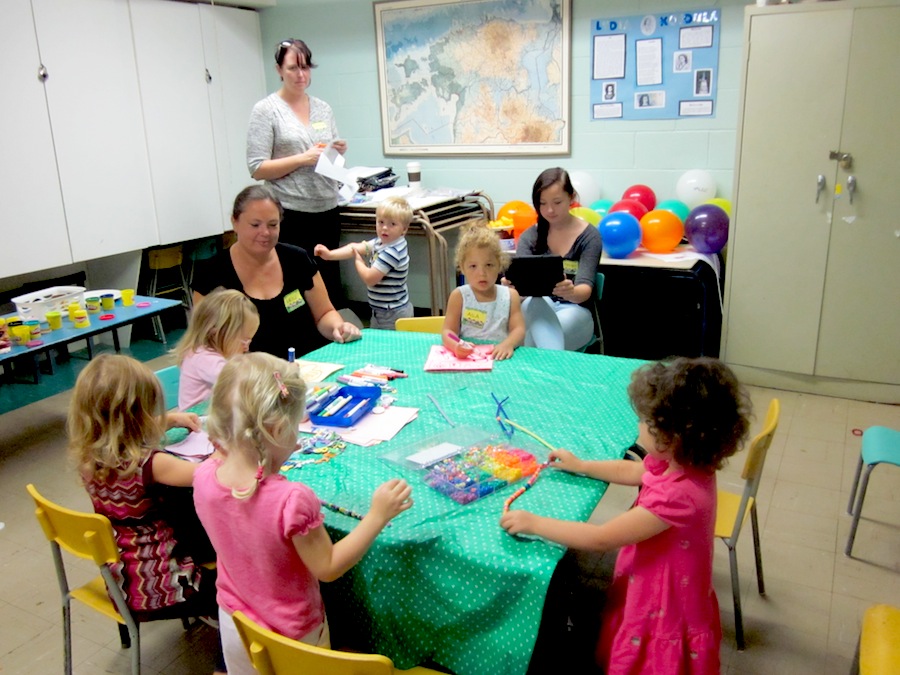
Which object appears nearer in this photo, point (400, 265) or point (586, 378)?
point (586, 378)

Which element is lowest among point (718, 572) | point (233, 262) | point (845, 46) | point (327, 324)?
point (718, 572)

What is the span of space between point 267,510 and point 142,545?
57cm

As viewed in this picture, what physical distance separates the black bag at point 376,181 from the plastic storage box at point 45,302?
189cm

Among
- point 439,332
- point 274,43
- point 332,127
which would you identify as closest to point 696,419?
point 439,332

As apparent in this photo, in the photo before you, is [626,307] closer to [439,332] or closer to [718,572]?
[439,332]

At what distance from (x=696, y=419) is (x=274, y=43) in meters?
4.83

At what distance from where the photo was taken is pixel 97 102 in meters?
4.23

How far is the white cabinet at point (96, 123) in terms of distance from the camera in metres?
4.01

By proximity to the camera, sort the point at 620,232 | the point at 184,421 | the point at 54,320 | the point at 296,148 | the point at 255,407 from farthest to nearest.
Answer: the point at 296,148, the point at 620,232, the point at 54,320, the point at 184,421, the point at 255,407

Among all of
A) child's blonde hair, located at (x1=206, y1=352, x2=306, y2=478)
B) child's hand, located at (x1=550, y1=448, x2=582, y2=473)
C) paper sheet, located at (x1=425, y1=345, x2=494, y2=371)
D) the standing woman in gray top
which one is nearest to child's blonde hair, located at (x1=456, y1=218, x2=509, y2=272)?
paper sheet, located at (x1=425, y1=345, x2=494, y2=371)

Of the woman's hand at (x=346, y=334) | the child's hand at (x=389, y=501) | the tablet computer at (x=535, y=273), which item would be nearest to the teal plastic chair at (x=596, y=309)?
the tablet computer at (x=535, y=273)

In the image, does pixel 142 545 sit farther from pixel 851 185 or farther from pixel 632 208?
pixel 851 185

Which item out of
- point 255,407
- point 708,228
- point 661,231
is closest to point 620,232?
point 661,231

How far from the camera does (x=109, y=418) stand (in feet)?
5.09
